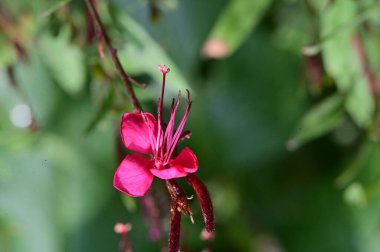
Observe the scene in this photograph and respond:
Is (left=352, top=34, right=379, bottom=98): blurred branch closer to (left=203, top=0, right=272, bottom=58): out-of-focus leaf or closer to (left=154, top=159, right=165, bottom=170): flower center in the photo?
(left=203, top=0, right=272, bottom=58): out-of-focus leaf

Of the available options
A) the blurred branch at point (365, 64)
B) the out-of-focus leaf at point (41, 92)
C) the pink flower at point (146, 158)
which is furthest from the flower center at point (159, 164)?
the out-of-focus leaf at point (41, 92)

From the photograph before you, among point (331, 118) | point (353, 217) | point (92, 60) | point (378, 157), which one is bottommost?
point (353, 217)

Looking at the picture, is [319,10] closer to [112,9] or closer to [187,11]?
[112,9]

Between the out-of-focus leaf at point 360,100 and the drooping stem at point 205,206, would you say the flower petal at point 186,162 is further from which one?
the out-of-focus leaf at point 360,100

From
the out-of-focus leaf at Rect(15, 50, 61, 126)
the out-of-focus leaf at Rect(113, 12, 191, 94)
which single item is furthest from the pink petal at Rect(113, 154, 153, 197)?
the out-of-focus leaf at Rect(15, 50, 61, 126)

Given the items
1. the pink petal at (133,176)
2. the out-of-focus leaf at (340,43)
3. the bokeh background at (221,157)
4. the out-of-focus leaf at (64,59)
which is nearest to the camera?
the pink petal at (133,176)

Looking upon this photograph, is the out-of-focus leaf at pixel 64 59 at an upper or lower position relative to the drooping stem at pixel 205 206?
upper

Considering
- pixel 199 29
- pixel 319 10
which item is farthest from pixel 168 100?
pixel 319 10

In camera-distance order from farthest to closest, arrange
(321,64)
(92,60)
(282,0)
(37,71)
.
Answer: (37,71)
(282,0)
(321,64)
(92,60)
